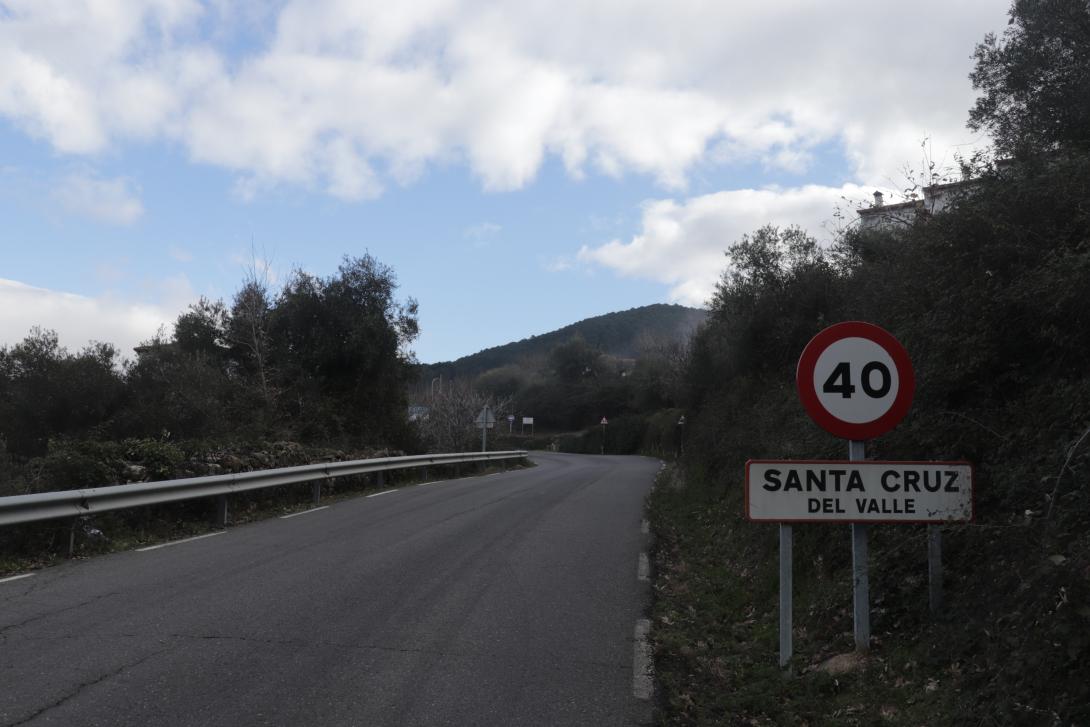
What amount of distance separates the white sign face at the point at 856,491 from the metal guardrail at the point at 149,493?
24.8ft

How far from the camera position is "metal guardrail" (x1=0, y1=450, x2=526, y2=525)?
28.0 ft

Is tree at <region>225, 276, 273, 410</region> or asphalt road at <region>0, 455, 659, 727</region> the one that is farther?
tree at <region>225, 276, 273, 410</region>

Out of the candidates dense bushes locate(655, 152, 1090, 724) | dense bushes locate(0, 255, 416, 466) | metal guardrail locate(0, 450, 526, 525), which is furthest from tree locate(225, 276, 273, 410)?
dense bushes locate(655, 152, 1090, 724)

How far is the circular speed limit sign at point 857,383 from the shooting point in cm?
500

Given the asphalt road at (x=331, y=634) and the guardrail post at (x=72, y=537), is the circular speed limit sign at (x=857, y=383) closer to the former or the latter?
the asphalt road at (x=331, y=634)

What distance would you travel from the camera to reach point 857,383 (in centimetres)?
501

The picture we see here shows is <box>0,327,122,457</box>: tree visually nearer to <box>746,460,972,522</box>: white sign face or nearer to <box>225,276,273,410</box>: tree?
<box>225,276,273,410</box>: tree

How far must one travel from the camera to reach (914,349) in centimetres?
815

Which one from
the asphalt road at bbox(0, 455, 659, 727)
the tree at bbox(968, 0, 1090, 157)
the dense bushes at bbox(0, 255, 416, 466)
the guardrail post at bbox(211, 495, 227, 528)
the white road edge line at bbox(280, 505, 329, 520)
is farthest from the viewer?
the dense bushes at bbox(0, 255, 416, 466)

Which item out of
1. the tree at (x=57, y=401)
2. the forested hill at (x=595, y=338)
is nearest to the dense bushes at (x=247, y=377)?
the tree at (x=57, y=401)

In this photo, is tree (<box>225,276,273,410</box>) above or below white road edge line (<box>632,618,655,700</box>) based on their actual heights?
above

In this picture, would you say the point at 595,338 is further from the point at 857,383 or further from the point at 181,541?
the point at 857,383

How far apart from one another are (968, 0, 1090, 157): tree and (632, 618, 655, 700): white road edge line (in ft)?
23.8

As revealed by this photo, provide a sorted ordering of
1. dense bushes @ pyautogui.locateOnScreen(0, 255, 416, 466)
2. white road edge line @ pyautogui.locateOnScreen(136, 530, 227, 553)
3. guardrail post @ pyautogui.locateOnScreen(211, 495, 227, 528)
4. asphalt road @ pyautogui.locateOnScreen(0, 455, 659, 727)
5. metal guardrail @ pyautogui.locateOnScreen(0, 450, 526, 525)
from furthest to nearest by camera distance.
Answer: dense bushes @ pyautogui.locateOnScreen(0, 255, 416, 466), guardrail post @ pyautogui.locateOnScreen(211, 495, 227, 528), white road edge line @ pyautogui.locateOnScreen(136, 530, 227, 553), metal guardrail @ pyautogui.locateOnScreen(0, 450, 526, 525), asphalt road @ pyautogui.locateOnScreen(0, 455, 659, 727)
